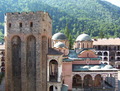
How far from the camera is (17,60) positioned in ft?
94.9

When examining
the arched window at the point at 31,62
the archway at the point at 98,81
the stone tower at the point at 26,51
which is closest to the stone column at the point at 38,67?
the stone tower at the point at 26,51

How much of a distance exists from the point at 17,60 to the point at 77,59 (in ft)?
54.2

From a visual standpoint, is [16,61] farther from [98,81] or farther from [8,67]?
[98,81]

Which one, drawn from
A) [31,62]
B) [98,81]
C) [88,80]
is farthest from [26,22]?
[98,81]

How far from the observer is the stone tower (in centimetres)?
2770

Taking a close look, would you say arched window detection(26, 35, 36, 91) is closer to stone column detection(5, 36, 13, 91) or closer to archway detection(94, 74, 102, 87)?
stone column detection(5, 36, 13, 91)

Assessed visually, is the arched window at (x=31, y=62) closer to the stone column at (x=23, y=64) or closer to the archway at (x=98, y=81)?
the stone column at (x=23, y=64)

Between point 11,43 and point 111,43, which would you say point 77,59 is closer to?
point 11,43

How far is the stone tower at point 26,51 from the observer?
90.9 feet

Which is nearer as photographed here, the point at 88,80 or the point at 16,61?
the point at 16,61

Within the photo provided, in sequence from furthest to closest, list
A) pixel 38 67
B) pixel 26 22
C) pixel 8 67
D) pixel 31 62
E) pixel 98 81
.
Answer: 1. pixel 98 81
2. pixel 8 67
3. pixel 31 62
4. pixel 26 22
5. pixel 38 67

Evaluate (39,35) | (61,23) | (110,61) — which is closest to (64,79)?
(39,35)

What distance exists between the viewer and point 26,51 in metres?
28.2

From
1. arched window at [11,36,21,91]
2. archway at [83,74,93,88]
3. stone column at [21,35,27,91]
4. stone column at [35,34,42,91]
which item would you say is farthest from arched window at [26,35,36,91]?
archway at [83,74,93,88]
